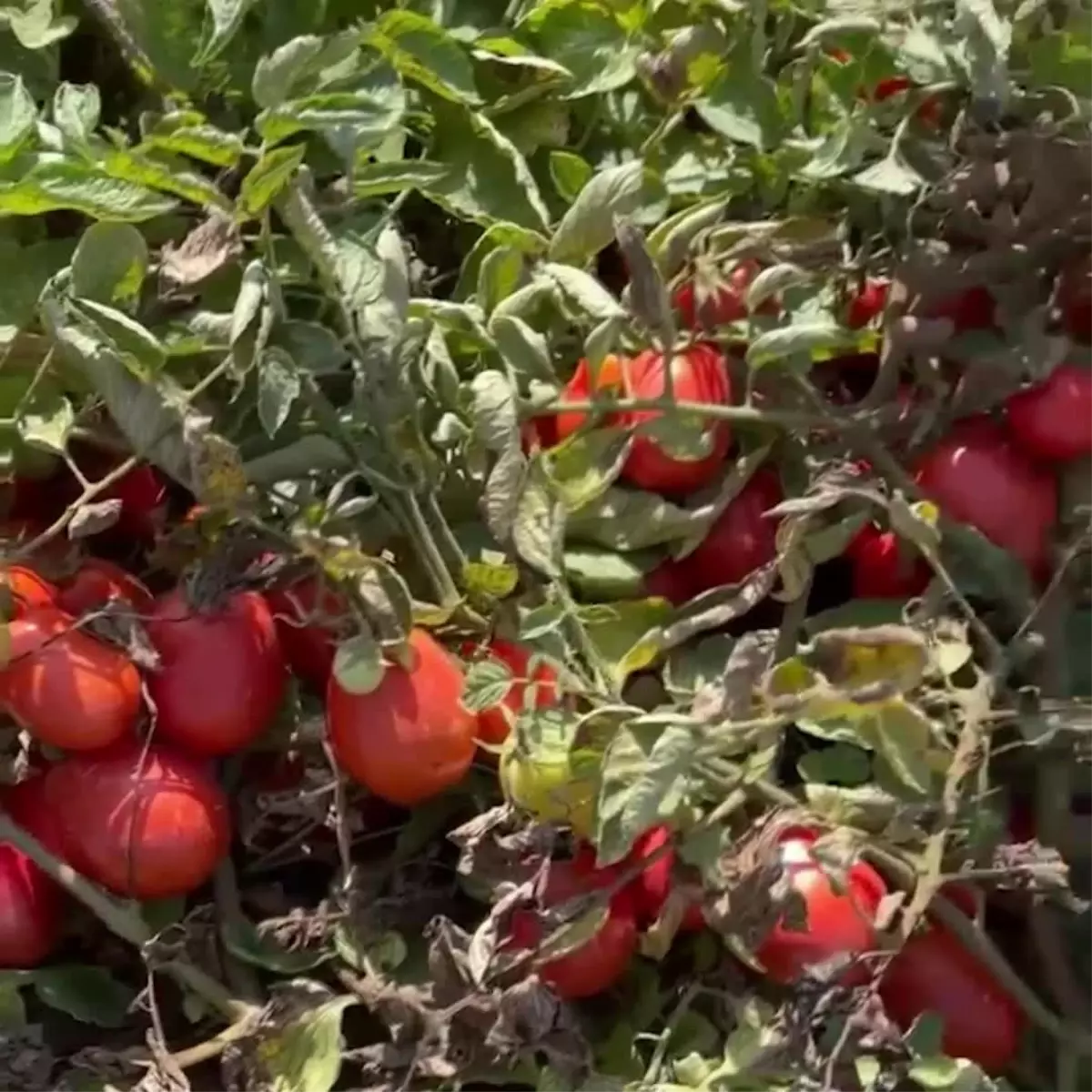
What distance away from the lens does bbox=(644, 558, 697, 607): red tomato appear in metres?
0.56

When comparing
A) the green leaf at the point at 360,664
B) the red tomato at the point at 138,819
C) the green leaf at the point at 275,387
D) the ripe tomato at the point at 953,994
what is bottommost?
the ripe tomato at the point at 953,994

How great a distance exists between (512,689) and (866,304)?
17 centimetres

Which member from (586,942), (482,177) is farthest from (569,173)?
(586,942)

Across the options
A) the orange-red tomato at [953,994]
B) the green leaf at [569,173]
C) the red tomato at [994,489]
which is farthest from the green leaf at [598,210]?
the orange-red tomato at [953,994]

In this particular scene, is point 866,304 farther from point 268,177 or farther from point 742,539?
point 268,177

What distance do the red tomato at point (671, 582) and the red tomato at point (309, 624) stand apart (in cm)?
10

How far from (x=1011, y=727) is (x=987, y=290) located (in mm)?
135

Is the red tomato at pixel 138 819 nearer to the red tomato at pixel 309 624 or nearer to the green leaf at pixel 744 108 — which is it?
the red tomato at pixel 309 624

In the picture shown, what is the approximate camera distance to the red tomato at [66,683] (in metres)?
A: 0.51

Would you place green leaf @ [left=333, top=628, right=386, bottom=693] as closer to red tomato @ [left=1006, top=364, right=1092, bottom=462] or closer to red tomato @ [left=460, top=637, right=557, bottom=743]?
red tomato @ [left=460, top=637, right=557, bottom=743]

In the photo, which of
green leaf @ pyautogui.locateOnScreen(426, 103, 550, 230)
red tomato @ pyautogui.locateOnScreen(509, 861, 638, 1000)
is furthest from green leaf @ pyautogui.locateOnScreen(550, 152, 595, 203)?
red tomato @ pyautogui.locateOnScreen(509, 861, 638, 1000)

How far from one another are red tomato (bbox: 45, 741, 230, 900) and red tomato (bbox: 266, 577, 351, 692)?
0.05 metres

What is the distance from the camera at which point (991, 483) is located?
21.2 inches

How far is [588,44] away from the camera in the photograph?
0.57m
